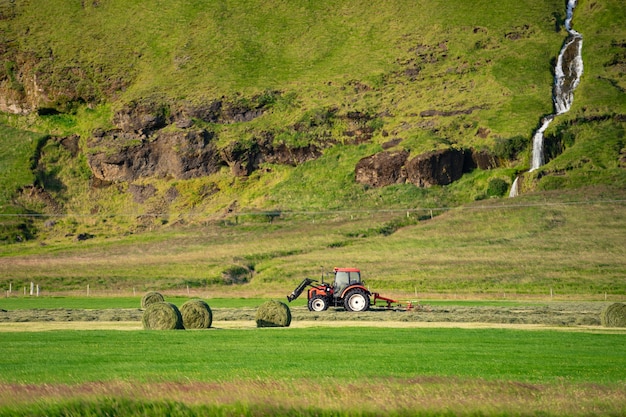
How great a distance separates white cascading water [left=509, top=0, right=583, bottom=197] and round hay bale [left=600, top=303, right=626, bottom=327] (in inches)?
3067

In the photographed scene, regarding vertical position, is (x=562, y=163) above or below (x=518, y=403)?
above

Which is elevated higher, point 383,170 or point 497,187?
point 383,170

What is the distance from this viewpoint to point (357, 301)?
46625 millimetres

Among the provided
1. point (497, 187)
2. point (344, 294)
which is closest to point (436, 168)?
point (497, 187)

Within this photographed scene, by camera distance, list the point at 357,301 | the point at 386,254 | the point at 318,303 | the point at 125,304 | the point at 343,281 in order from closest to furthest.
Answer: the point at 357,301
the point at 318,303
the point at 343,281
the point at 125,304
the point at 386,254

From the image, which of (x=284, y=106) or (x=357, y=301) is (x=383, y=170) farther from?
(x=357, y=301)

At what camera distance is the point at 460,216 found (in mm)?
102375

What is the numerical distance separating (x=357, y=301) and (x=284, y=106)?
10189cm

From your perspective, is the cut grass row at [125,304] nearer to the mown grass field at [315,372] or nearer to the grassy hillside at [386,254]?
the grassy hillside at [386,254]

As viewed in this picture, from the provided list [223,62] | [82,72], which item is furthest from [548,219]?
[82,72]

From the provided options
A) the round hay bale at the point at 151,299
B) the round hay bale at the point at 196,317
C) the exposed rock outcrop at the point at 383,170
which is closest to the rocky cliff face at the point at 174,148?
the exposed rock outcrop at the point at 383,170

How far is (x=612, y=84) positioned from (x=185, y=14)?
290ft

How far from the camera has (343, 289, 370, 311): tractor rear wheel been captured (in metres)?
46.5

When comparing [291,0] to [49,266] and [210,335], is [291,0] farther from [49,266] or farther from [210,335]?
[210,335]
